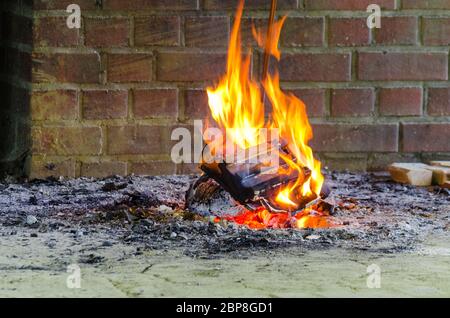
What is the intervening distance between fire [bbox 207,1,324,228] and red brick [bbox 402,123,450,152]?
57 cm

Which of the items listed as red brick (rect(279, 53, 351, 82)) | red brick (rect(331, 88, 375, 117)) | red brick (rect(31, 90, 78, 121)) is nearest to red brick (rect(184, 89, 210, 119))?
red brick (rect(279, 53, 351, 82))

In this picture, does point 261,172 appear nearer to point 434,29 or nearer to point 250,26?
point 250,26

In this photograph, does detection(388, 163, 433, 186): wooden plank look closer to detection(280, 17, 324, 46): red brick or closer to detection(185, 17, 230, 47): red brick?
detection(280, 17, 324, 46): red brick

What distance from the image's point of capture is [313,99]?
4.72 m

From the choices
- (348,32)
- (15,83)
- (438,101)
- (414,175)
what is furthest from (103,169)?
(438,101)

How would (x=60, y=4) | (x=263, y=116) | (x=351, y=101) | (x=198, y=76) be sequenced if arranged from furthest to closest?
(x=351, y=101) < (x=198, y=76) < (x=60, y=4) < (x=263, y=116)

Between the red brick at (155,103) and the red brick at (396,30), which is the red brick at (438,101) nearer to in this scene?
the red brick at (396,30)

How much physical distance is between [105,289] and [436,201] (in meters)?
2.15

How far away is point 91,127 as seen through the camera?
462 centimetres

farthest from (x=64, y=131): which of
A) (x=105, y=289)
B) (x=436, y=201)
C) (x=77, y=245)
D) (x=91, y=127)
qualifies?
(x=105, y=289)

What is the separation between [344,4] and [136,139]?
1.34 m

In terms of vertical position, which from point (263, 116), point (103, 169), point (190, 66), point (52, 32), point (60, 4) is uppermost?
point (60, 4)

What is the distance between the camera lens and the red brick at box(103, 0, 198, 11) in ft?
15.0

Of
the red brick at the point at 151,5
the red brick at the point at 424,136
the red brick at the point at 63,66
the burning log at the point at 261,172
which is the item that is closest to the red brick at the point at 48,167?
the red brick at the point at 63,66
